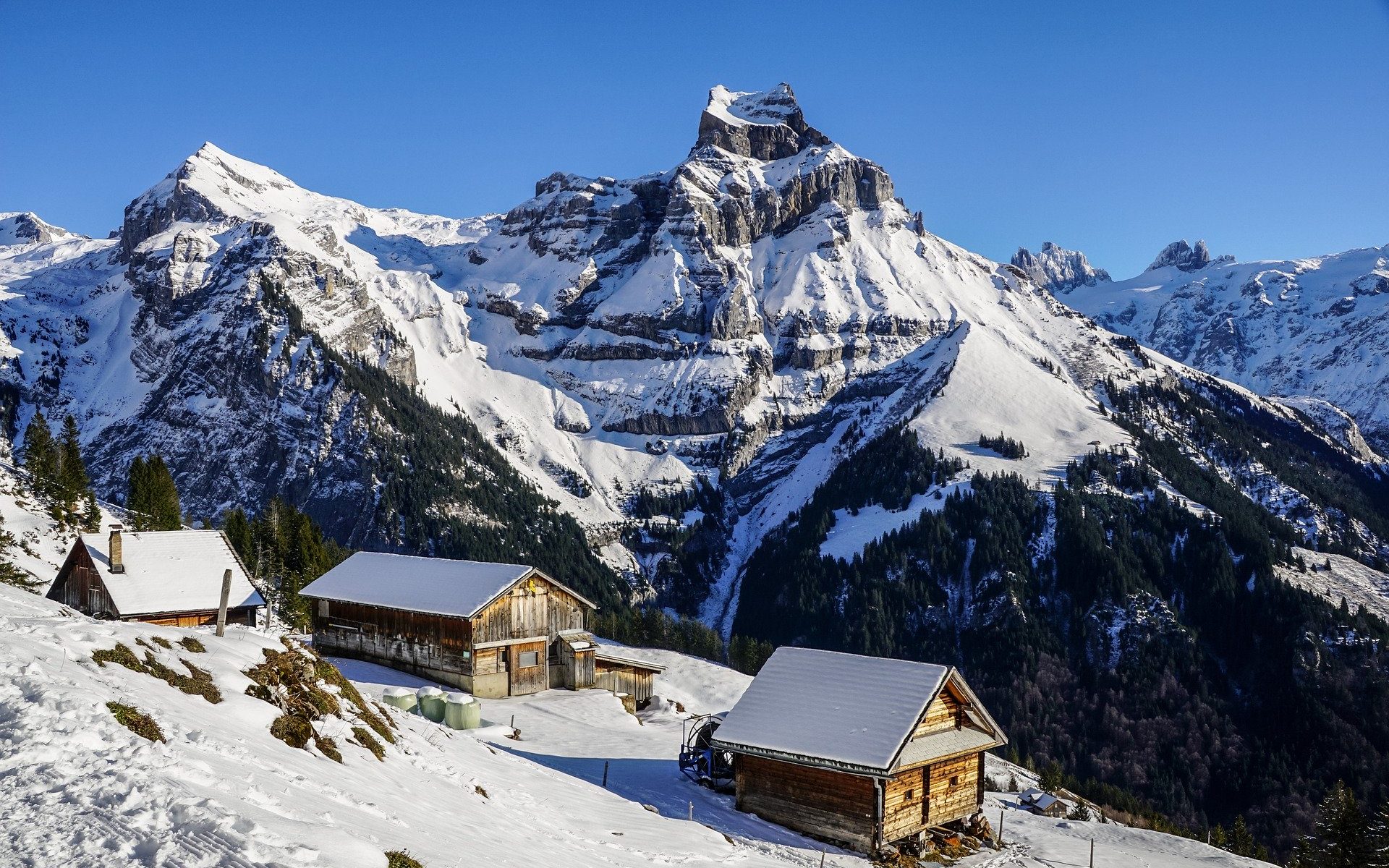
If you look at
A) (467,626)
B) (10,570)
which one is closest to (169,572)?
(10,570)

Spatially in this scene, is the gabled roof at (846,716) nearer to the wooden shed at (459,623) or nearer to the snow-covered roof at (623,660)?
the wooden shed at (459,623)

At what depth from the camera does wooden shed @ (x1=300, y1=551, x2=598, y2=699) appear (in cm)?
5084

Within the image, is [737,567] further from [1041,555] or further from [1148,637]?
[1148,637]

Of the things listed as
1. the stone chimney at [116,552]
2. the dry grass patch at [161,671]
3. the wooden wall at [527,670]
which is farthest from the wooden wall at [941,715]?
the stone chimney at [116,552]

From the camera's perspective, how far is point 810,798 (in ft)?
104

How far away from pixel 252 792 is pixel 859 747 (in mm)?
21580

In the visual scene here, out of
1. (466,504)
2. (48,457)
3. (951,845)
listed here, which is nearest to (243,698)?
(951,845)

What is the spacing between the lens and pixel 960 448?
183m

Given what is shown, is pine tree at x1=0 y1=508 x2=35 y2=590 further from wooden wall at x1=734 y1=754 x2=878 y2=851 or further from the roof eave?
wooden wall at x1=734 y1=754 x2=878 y2=851

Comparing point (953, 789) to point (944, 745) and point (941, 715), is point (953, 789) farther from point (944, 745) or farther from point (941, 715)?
point (941, 715)

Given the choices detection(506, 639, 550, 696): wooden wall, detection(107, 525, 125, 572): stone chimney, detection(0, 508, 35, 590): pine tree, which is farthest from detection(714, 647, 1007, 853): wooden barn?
detection(0, 508, 35, 590): pine tree

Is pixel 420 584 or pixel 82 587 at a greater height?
pixel 420 584

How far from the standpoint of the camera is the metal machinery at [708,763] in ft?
116

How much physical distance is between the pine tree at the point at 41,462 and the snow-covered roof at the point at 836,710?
215 ft
